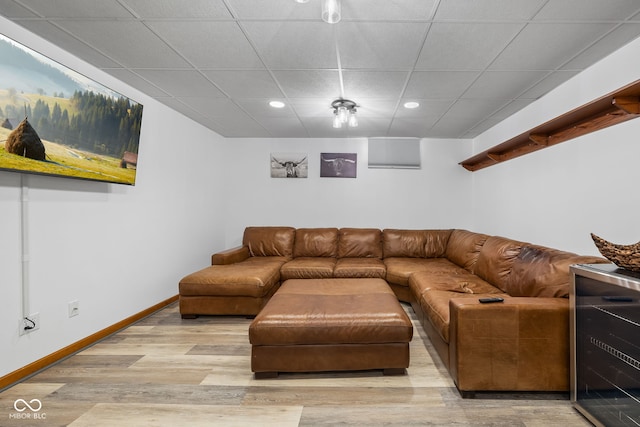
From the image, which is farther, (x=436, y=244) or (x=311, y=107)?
(x=436, y=244)

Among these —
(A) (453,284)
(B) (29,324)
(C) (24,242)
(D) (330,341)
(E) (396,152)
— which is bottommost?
(D) (330,341)

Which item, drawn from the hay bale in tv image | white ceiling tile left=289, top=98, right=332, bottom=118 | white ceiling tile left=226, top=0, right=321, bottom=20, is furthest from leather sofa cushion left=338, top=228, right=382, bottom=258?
the hay bale in tv image

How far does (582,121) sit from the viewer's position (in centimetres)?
227

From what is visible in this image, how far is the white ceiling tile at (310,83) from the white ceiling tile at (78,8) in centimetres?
113

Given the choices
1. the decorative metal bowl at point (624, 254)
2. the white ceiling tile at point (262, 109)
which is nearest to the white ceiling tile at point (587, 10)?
the decorative metal bowl at point (624, 254)

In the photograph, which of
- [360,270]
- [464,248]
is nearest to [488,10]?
[464,248]

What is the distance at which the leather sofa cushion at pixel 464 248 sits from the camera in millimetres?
3322

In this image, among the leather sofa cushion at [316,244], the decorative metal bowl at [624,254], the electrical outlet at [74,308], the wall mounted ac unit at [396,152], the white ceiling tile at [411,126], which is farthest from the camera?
the wall mounted ac unit at [396,152]

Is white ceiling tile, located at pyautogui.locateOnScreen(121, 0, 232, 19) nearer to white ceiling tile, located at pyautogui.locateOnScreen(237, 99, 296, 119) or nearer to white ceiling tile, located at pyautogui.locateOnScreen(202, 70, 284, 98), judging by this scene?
white ceiling tile, located at pyautogui.locateOnScreen(202, 70, 284, 98)

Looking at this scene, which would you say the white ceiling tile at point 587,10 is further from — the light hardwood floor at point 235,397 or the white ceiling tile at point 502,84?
the light hardwood floor at point 235,397

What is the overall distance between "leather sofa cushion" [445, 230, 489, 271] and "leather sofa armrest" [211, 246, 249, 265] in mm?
2964

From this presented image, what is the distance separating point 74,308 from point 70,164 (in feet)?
3.91

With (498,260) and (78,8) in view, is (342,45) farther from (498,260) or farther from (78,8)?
(498,260)

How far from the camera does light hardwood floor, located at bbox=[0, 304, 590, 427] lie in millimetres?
1628
